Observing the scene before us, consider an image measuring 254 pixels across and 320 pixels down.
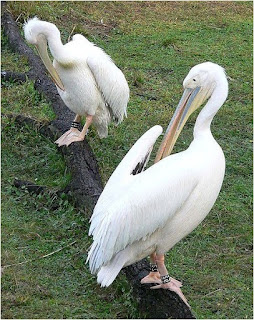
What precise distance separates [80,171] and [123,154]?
1.02m

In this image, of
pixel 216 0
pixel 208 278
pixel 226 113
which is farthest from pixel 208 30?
pixel 208 278

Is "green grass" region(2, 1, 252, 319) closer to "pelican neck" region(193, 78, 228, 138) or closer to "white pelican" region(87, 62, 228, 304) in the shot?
"white pelican" region(87, 62, 228, 304)

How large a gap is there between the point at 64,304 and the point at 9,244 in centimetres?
70

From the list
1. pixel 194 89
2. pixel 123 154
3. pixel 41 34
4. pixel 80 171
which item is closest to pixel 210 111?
pixel 194 89

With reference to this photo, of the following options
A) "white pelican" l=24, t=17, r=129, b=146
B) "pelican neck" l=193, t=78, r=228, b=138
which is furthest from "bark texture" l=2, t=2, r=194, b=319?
"pelican neck" l=193, t=78, r=228, b=138

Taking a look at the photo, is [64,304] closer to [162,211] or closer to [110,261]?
[110,261]

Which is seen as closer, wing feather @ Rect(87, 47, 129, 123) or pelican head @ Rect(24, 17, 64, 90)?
pelican head @ Rect(24, 17, 64, 90)

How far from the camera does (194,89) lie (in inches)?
163

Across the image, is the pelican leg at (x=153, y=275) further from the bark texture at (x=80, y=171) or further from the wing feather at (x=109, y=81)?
the wing feather at (x=109, y=81)

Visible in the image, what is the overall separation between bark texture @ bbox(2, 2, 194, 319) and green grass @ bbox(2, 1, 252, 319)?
0.32 ft

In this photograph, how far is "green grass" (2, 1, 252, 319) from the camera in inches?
165

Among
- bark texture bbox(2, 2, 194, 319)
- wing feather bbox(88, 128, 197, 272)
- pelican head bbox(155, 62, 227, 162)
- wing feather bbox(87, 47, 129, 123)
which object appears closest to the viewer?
wing feather bbox(88, 128, 197, 272)

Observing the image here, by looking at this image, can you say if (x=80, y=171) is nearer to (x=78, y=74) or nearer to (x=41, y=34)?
(x=78, y=74)

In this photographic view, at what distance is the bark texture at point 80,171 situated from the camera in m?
3.81
